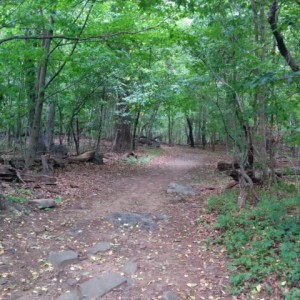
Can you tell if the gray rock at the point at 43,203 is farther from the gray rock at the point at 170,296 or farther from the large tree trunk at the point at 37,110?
the gray rock at the point at 170,296

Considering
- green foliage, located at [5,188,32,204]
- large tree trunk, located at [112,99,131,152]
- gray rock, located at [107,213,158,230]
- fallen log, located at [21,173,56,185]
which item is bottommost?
gray rock, located at [107,213,158,230]

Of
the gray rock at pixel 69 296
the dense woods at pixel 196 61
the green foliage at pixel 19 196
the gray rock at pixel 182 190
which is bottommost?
the gray rock at pixel 69 296

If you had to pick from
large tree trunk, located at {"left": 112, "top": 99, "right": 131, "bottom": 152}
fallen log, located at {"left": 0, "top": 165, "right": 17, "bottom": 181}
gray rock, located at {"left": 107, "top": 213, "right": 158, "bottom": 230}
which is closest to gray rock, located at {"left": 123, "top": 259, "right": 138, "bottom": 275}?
gray rock, located at {"left": 107, "top": 213, "right": 158, "bottom": 230}

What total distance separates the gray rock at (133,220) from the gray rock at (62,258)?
5.52 ft

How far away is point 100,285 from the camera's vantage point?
177 inches

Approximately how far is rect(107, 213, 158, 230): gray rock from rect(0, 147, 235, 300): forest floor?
0.04 meters

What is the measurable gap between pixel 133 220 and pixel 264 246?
3.03m

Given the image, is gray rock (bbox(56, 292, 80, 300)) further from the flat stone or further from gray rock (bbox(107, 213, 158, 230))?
gray rock (bbox(107, 213, 158, 230))

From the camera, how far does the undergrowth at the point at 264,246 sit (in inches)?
167

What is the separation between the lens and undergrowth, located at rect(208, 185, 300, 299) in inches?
167

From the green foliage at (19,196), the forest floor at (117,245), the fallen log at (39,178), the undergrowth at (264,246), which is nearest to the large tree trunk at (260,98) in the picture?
the undergrowth at (264,246)

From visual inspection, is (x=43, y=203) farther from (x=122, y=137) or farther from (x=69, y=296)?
(x=122, y=137)

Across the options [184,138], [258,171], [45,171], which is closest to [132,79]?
[45,171]

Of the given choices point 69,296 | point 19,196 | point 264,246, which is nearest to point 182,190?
point 19,196
